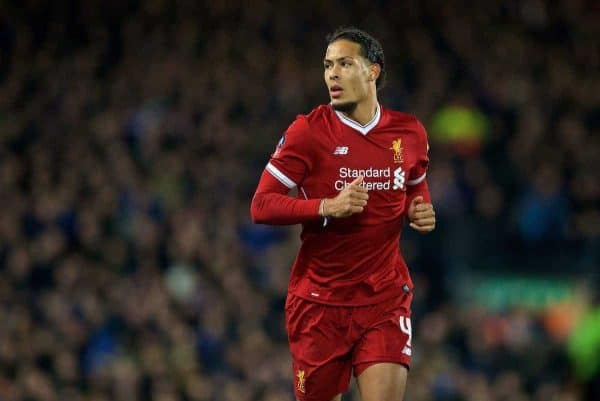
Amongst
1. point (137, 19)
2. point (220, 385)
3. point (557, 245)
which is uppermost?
point (137, 19)

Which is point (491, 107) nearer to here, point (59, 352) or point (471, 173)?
point (471, 173)

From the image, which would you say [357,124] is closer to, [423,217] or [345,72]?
[345,72]

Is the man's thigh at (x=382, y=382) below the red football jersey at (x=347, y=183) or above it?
below

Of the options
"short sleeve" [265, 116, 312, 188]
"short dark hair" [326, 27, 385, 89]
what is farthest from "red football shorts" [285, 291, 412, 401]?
"short dark hair" [326, 27, 385, 89]

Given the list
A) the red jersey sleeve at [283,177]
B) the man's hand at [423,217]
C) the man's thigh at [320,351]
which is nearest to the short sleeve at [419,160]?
the man's hand at [423,217]

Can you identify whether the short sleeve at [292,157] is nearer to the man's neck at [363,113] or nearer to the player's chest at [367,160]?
the player's chest at [367,160]

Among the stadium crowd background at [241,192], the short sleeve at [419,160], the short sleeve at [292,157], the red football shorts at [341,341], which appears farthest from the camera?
the stadium crowd background at [241,192]

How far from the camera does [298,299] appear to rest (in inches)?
261

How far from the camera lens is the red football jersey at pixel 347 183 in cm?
641

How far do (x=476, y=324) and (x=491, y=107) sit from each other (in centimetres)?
346

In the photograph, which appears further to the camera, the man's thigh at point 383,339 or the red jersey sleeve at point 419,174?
the red jersey sleeve at point 419,174

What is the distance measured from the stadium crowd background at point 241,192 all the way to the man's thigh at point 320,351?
14.0 ft

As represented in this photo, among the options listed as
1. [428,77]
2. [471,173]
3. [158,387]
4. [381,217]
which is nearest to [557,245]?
[471,173]

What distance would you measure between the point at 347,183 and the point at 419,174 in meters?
0.49
